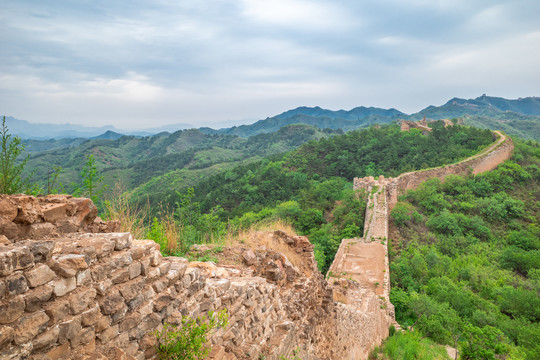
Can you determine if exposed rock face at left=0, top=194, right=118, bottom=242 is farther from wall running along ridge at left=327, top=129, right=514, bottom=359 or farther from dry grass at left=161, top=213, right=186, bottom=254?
wall running along ridge at left=327, top=129, right=514, bottom=359

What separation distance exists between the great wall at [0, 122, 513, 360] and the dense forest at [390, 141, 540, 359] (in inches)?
268

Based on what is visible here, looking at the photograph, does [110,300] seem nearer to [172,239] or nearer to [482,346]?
[172,239]

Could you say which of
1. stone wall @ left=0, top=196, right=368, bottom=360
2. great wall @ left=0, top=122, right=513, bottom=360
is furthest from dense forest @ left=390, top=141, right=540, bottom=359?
stone wall @ left=0, top=196, right=368, bottom=360

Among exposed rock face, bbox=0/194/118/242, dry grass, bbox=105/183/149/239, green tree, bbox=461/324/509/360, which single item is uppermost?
exposed rock face, bbox=0/194/118/242

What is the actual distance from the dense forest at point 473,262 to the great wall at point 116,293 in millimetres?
6797

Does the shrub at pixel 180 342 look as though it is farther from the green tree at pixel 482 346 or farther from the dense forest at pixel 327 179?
the dense forest at pixel 327 179

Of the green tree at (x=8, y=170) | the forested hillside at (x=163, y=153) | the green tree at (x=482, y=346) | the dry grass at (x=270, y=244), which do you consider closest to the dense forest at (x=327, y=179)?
the green tree at (x=482, y=346)

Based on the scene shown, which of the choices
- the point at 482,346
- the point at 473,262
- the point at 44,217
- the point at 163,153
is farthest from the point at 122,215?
the point at 163,153

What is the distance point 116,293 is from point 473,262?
633 inches

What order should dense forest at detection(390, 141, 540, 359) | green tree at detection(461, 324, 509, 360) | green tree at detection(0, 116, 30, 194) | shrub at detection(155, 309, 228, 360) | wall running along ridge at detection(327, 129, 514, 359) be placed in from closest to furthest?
shrub at detection(155, 309, 228, 360) → green tree at detection(0, 116, 30, 194) → green tree at detection(461, 324, 509, 360) → wall running along ridge at detection(327, 129, 514, 359) → dense forest at detection(390, 141, 540, 359)

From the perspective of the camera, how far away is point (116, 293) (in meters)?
2.34

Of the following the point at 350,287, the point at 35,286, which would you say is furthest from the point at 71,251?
the point at 350,287

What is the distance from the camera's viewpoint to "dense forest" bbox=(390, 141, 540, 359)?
10070 mm

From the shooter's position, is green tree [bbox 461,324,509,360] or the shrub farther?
green tree [bbox 461,324,509,360]
